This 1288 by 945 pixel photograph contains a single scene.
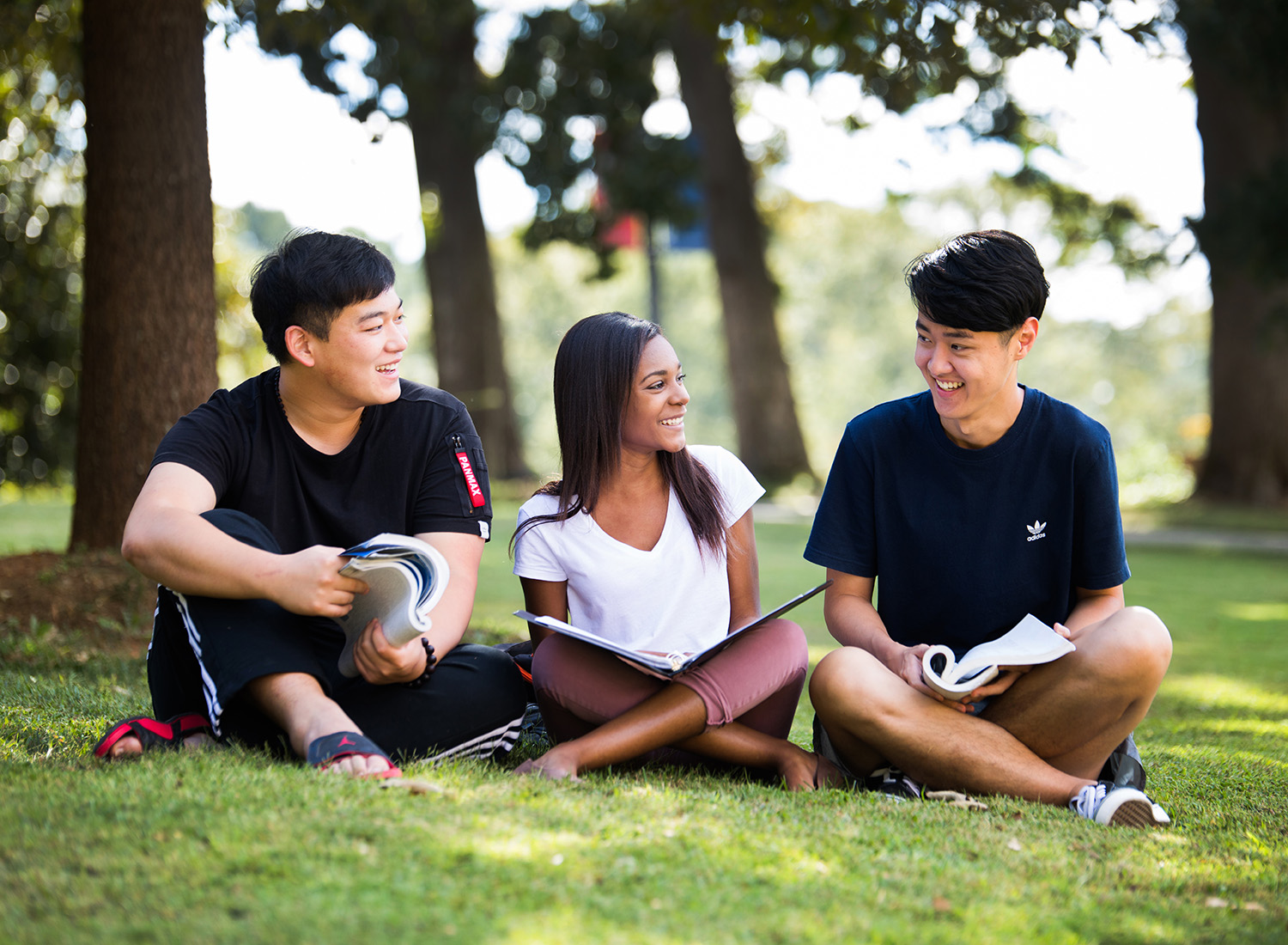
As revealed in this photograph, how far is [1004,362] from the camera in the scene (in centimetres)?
318

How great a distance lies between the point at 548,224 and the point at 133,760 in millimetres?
16334

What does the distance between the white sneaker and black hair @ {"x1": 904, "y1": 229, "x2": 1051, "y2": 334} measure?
1.20 meters

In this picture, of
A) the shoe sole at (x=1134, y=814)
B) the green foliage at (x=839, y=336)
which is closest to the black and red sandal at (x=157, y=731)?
the shoe sole at (x=1134, y=814)

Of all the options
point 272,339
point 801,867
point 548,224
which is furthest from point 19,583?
point 548,224

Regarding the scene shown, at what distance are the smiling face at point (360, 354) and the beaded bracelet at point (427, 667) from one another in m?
0.70

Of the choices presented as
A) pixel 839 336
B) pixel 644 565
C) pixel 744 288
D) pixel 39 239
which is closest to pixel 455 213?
pixel 744 288

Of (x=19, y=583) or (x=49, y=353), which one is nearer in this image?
(x=19, y=583)

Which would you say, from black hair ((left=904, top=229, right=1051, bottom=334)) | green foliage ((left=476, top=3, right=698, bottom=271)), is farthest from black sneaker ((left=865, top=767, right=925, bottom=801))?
green foliage ((left=476, top=3, right=698, bottom=271))

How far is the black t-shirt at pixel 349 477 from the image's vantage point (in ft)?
10.8

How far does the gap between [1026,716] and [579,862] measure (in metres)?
1.40

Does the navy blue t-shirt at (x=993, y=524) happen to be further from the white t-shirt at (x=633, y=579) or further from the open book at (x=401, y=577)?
the open book at (x=401, y=577)

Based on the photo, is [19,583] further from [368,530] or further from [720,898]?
[720,898]

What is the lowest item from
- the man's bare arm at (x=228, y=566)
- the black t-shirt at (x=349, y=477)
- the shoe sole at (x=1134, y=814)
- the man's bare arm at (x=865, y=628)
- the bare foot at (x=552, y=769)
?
the shoe sole at (x=1134, y=814)

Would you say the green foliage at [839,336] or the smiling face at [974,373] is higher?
the green foliage at [839,336]
